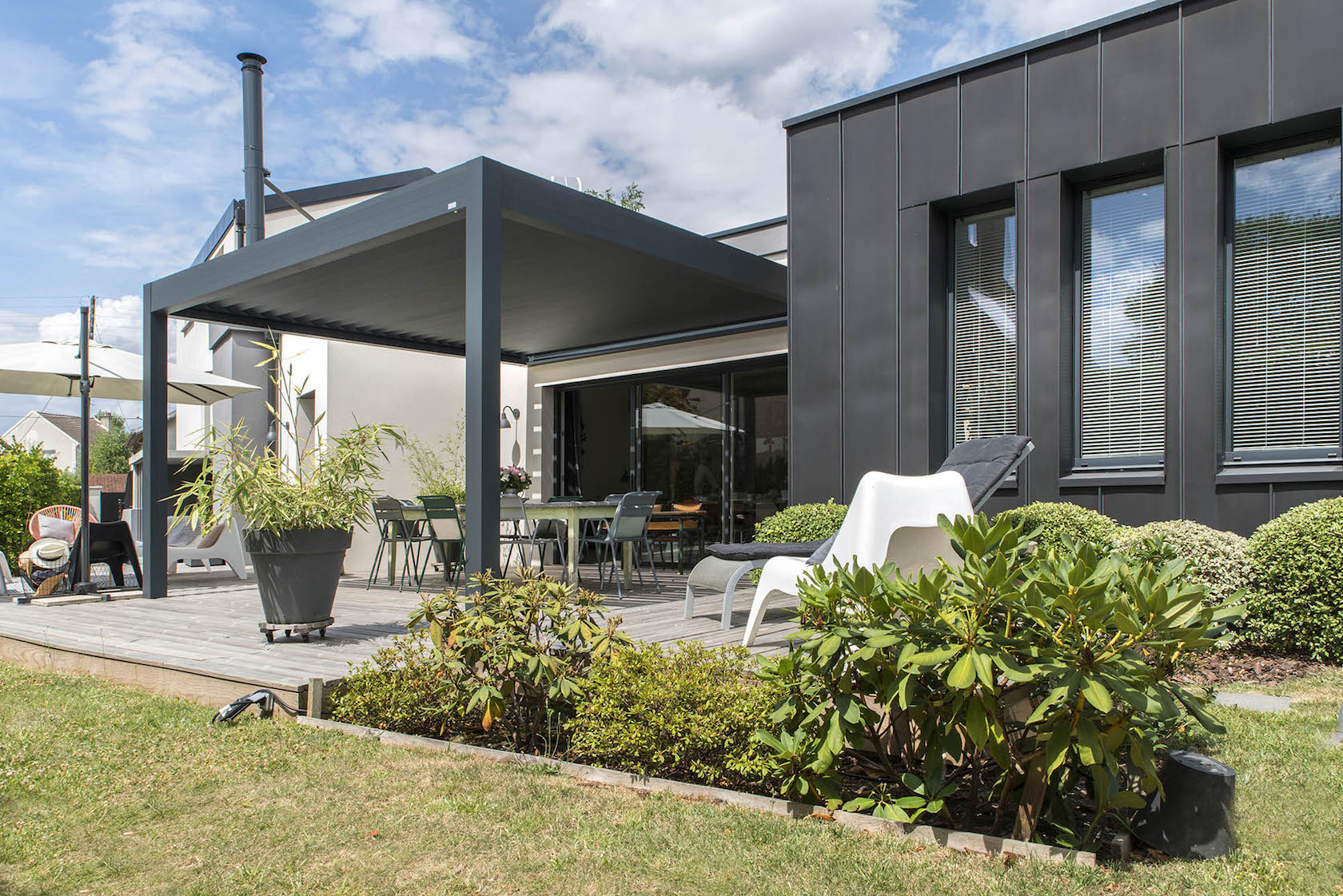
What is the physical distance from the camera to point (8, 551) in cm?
977

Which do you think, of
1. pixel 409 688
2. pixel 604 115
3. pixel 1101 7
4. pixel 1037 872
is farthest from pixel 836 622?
pixel 604 115

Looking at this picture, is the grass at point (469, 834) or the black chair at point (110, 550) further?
the black chair at point (110, 550)

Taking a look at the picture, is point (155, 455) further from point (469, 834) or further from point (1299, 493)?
point (1299, 493)

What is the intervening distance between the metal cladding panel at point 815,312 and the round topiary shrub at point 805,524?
0.29 metres

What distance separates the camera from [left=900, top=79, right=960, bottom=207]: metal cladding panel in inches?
236

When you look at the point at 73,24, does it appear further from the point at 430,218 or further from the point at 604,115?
the point at 604,115

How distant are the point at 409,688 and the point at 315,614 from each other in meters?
1.59

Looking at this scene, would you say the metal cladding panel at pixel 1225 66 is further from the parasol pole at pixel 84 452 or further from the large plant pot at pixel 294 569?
the parasol pole at pixel 84 452

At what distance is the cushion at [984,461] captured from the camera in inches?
169

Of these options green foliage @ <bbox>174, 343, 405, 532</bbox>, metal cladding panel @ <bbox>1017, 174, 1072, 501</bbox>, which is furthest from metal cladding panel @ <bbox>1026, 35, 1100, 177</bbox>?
green foliage @ <bbox>174, 343, 405, 532</bbox>

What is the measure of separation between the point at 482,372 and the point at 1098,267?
3921 millimetres

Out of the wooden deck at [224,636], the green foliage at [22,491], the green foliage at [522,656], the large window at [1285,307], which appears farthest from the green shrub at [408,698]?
the green foliage at [22,491]

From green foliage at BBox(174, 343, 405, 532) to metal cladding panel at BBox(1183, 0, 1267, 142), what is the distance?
4897mm

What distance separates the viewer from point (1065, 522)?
5090 millimetres
